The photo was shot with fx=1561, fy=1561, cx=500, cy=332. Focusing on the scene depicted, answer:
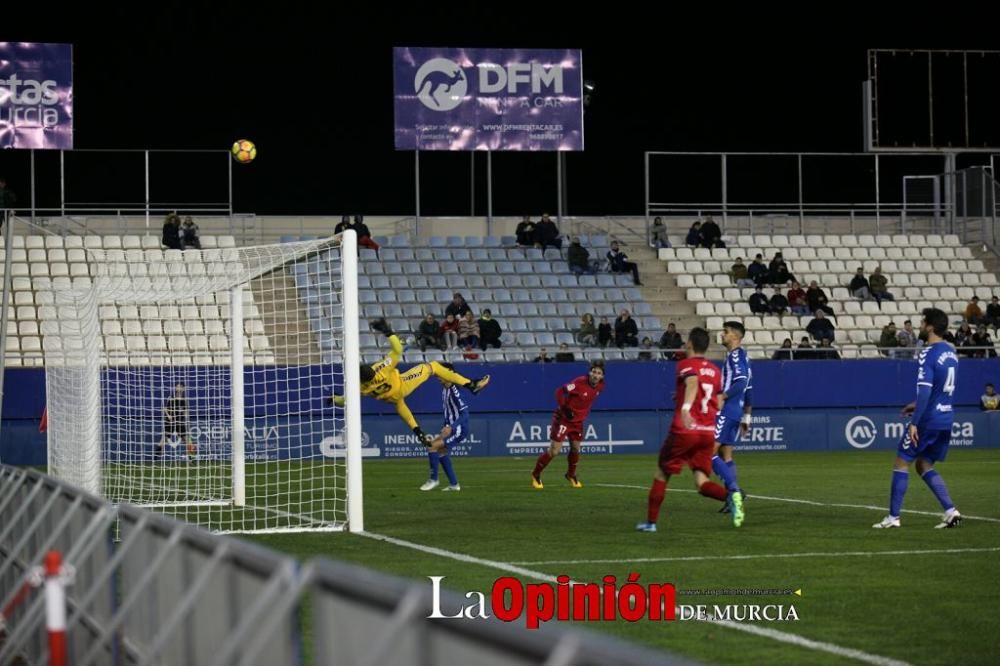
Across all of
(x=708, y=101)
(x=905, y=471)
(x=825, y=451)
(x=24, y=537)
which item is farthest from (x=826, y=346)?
(x=24, y=537)

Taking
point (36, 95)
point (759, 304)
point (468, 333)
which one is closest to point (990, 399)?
point (759, 304)

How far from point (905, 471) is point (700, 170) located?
107 ft

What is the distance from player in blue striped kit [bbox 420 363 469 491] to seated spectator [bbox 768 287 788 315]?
16.9 metres

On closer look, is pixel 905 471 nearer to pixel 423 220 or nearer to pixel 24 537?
pixel 24 537

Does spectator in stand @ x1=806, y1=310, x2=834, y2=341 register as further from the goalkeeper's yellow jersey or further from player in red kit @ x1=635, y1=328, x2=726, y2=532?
player in red kit @ x1=635, y1=328, x2=726, y2=532

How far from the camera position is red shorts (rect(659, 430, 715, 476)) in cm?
1407

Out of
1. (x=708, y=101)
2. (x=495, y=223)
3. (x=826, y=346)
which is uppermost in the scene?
(x=708, y=101)

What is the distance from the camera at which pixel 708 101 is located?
155ft

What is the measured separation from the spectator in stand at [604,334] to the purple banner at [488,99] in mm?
7673

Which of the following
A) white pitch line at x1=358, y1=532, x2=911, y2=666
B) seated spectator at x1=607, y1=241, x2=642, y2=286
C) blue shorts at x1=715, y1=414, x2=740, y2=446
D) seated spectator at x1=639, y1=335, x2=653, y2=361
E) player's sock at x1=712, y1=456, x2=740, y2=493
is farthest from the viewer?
seated spectator at x1=607, y1=241, x2=642, y2=286

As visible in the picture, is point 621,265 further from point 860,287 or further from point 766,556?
point 766,556

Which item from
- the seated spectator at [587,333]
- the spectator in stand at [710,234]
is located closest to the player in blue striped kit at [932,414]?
the seated spectator at [587,333]

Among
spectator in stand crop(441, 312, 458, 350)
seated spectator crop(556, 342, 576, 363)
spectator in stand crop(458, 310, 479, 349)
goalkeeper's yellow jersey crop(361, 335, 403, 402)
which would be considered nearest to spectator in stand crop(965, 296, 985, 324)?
seated spectator crop(556, 342, 576, 363)

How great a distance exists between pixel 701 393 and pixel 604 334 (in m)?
21.3
